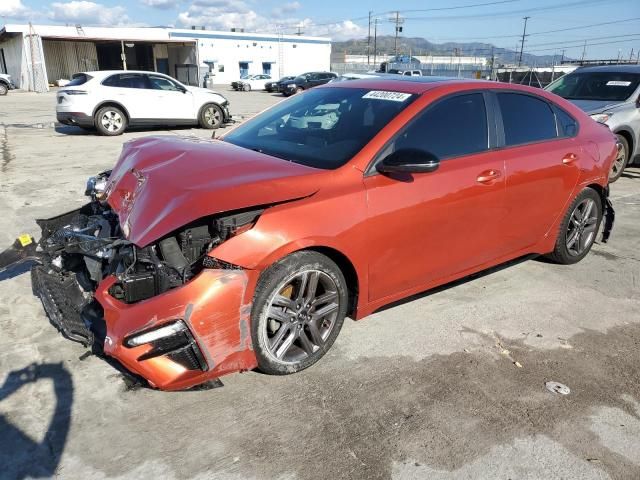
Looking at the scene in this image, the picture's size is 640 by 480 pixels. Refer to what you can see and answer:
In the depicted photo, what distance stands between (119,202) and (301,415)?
1.77 metres

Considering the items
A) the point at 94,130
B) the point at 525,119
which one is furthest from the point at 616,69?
the point at 94,130

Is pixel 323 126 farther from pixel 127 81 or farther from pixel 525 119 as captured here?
pixel 127 81

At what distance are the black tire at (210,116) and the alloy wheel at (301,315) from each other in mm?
11818

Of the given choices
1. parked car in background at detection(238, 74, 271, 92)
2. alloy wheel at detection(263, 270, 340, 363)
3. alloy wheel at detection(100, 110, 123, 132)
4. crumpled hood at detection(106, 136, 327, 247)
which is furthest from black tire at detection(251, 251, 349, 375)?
parked car in background at detection(238, 74, 271, 92)

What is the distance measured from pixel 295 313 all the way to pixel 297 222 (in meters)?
0.57

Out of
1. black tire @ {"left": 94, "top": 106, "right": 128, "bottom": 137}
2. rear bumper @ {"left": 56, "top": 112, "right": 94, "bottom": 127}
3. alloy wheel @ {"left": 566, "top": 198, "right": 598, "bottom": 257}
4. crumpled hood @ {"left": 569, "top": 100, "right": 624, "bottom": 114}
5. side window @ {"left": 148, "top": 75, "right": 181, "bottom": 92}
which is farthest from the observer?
side window @ {"left": 148, "top": 75, "right": 181, "bottom": 92}

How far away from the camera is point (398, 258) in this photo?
3320 millimetres

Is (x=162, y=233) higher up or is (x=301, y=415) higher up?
(x=162, y=233)

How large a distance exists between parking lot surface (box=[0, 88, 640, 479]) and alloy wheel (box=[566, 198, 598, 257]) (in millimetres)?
754

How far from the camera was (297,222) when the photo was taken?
9.19ft

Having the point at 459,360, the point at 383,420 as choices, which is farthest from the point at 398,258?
the point at 383,420

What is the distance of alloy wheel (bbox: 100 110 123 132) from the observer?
40.9ft

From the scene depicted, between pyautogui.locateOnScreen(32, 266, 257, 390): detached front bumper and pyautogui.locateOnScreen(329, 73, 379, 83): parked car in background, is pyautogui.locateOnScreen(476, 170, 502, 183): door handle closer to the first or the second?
pyautogui.locateOnScreen(329, 73, 379, 83): parked car in background

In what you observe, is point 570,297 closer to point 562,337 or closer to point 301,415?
point 562,337
